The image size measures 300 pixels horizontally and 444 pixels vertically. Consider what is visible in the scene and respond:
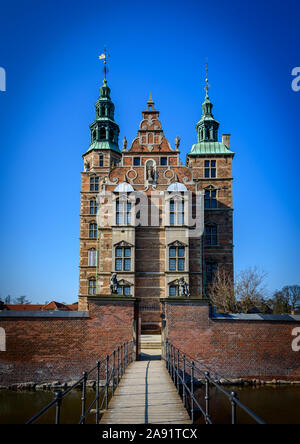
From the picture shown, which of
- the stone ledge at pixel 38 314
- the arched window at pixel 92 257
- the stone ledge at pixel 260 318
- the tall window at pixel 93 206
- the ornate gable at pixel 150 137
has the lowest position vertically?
the stone ledge at pixel 260 318

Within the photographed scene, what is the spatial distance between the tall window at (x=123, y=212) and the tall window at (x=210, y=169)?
30.0 feet

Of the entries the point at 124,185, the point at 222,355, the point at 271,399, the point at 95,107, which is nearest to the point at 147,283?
the point at 124,185

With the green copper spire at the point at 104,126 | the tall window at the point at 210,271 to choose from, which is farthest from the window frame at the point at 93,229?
the tall window at the point at 210,271

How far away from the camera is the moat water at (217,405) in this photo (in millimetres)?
13250

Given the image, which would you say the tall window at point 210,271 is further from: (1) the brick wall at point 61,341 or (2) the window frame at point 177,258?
(1) the brick wall at point 61,341

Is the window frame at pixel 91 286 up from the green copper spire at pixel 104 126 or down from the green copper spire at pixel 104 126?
down

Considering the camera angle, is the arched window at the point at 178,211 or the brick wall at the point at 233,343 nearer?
the brick wall at the point at 233,343

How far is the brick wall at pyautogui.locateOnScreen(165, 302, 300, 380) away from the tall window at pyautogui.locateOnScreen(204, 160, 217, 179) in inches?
723

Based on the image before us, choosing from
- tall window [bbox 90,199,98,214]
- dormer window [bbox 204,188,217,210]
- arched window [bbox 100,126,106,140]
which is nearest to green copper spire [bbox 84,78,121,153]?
arched window [bbox 100,126,106,140]

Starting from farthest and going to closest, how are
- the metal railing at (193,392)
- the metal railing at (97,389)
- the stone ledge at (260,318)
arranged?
the stone ledge at (260,318), the metal railing at (97,389), the metal railing at (193,392)

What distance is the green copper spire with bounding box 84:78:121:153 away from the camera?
4001 cm

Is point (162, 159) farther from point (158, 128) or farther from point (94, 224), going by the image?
point (94, 224)

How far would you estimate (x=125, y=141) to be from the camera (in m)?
30.4
